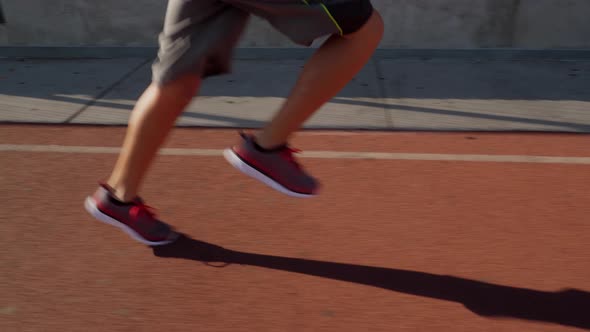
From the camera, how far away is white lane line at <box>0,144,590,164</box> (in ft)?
12.6

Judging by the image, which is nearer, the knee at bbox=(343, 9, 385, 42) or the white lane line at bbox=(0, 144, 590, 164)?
the knee at bbox=(343, 9, 385, 42)

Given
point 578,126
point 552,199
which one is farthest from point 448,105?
point 552,199

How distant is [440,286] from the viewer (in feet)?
8.36

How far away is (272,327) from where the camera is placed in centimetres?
231

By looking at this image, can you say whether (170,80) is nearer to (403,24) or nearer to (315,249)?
(315,249)

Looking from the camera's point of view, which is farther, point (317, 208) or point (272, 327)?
point (317, 208)

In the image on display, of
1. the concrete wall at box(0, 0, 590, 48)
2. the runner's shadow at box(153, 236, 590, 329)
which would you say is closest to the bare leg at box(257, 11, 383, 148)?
the runner's shadow at box(153, 236, 590, 329)

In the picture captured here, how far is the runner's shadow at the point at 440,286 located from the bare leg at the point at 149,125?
15.2 inches

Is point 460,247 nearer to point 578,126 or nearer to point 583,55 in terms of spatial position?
point 578,126

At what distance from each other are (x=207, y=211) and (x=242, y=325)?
986mm

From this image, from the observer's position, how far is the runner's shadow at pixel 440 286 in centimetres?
238

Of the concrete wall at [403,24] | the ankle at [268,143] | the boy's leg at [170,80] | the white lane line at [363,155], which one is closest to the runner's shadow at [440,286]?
the boy's leg at [170,80]

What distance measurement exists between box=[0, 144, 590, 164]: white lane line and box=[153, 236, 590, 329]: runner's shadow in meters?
1.22

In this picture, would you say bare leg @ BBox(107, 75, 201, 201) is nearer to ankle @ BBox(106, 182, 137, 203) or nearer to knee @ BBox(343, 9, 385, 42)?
ankle @ BBox(106, 182, 137, 203)
